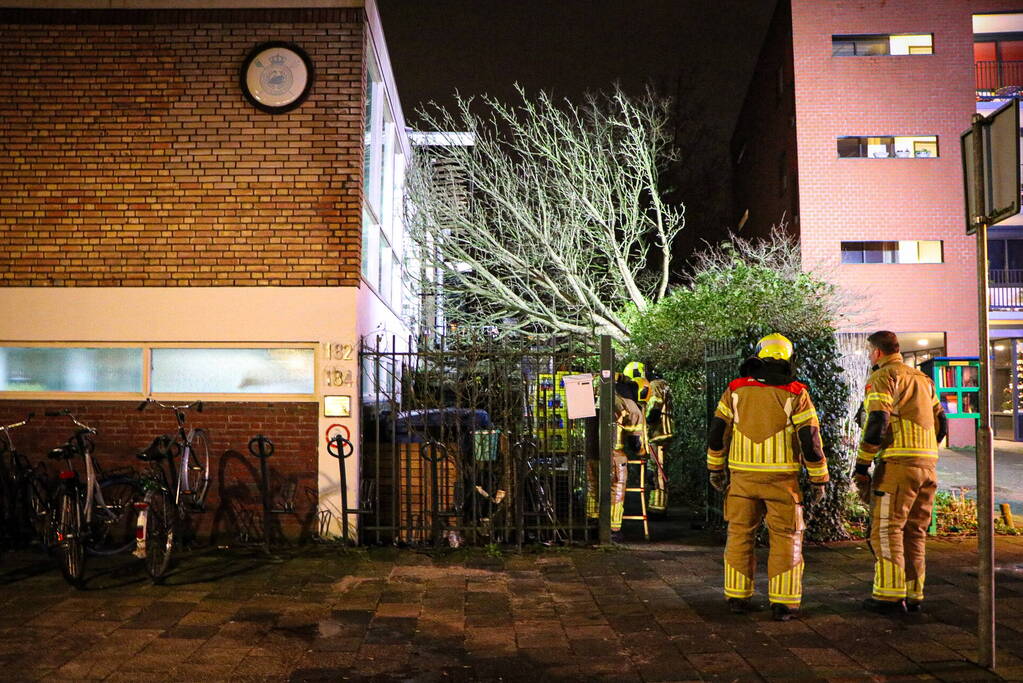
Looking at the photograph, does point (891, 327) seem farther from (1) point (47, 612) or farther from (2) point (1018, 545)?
(1) point (47, 612)

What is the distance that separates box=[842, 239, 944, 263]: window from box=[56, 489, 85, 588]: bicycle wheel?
2188cm

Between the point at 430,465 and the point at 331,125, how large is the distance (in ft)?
12.0

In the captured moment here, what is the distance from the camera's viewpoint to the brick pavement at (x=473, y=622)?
4.85 meters

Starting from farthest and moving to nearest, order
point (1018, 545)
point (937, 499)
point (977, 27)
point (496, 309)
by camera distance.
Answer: point (977, 27) < point (496, 309) < point (937, 499) < point (1018, 545)

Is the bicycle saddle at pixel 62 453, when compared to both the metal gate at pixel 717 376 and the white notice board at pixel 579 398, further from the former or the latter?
the metal gate at pixel 717 376

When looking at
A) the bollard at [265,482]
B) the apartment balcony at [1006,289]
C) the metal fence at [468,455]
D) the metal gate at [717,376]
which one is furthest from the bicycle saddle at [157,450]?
the apartment balcony at [1006,289]

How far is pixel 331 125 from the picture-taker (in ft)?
28.2

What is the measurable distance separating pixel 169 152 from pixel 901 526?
764 cm

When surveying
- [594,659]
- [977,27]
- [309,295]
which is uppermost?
[977,27]

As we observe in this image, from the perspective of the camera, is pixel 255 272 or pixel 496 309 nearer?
pixel 255 272

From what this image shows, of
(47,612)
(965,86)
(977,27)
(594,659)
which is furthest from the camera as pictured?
(977,27)

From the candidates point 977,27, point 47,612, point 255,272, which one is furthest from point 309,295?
point 977,27

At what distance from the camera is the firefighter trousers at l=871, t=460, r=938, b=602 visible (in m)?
5.91

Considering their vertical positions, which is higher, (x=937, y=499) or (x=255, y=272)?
(x=255, y=272)
